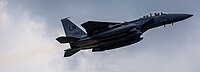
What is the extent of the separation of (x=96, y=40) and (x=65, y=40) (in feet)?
14.0

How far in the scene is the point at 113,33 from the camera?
6009 centimetres

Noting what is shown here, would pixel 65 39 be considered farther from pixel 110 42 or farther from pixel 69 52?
pixel 110 42

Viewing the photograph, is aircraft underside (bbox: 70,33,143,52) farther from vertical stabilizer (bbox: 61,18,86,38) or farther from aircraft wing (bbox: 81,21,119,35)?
vertical stabilizer (bbox: 61,18,86,38)

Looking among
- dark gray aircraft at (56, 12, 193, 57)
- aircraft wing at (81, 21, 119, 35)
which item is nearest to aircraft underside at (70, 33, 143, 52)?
dark gray aircraft at (56, 12, 193, 57)

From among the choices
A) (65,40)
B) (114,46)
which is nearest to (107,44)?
(114,46)

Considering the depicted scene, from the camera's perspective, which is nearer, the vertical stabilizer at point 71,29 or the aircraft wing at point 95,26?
the aircraft wing at point 95,26

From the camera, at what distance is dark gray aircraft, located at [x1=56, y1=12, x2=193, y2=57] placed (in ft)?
198

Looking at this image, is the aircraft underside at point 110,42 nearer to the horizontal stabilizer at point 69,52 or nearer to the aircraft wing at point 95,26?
the horizontal stabilizer at point 69,52

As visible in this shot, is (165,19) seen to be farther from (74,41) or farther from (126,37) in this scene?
(74,41)

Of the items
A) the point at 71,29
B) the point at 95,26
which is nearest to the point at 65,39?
the point at 95,26

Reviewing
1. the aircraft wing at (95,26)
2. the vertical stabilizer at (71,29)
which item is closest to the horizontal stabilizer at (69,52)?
the aircraft wing at (95,26)

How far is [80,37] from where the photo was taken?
6297 centimetres

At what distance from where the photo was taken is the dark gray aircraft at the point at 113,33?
198ft

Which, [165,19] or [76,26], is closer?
[165,19]
